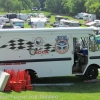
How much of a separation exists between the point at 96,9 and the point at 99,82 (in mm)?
80438

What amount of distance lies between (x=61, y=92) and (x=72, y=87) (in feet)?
3.72

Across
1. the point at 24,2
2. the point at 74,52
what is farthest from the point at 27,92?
the point at 24,2

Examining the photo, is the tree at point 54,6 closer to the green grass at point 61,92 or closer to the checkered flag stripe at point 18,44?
the green grass at point 61,92

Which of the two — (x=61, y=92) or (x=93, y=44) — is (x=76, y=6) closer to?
(x=93, y=44)

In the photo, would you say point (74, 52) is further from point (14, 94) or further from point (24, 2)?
point (24, 2)

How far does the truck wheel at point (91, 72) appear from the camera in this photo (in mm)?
12367

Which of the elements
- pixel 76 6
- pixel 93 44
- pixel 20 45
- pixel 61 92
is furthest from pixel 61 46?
pixel 76 6

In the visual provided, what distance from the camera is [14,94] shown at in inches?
376

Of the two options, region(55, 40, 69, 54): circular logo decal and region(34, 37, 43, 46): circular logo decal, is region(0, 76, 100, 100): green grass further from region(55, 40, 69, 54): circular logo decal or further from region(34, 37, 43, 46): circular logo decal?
region(34, 37, 43, 46): circular logo decal

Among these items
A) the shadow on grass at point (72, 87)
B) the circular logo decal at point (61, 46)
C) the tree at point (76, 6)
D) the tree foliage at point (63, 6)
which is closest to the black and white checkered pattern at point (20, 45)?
the circular logo decal at point (61, 46)

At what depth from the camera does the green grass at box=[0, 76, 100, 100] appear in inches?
365

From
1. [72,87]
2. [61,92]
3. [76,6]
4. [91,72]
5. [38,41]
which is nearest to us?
[61,92]

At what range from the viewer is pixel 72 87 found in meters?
11.3

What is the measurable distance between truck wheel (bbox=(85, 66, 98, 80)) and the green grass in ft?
1.25
